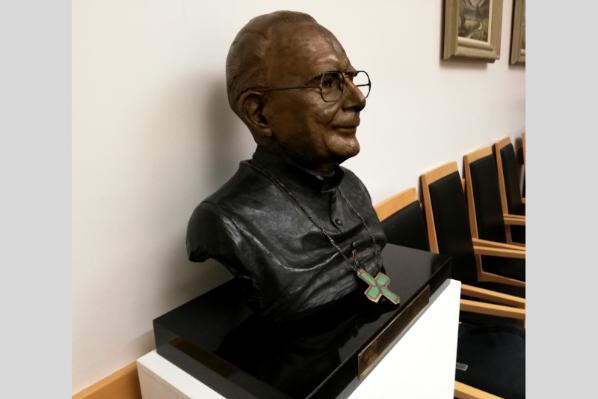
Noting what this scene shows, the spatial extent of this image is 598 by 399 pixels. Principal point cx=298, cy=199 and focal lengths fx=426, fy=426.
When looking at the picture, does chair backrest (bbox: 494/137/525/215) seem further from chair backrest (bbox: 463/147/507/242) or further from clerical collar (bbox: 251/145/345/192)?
clerical collar (bbox: 251/145/345/192)

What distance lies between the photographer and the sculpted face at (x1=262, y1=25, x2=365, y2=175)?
26.7 inches

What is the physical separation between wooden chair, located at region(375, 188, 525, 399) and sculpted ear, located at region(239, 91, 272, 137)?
0.65 metres

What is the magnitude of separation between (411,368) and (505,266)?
1287mm

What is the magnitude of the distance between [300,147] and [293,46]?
0.16m

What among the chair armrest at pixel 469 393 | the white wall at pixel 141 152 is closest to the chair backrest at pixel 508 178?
the chair armrest at pixel 469 393

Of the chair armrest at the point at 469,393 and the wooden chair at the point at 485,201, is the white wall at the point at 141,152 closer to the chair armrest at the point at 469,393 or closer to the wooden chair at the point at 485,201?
the chair armrest at the point at 469,393

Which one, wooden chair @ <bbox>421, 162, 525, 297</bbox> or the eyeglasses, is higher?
the eyeglasses

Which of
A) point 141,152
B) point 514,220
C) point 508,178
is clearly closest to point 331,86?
point 141,152

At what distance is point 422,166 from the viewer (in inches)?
65.8

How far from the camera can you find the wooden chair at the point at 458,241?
5.36 ft

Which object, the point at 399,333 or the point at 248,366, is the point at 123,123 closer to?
Result: the point at 248,366

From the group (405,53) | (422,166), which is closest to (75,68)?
(405,53)

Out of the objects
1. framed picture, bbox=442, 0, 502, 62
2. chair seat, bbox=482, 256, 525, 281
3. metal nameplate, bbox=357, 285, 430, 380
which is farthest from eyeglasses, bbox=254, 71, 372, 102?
chair seat, bbox=482, 256, 525, 281

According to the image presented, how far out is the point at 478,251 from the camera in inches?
71.5
